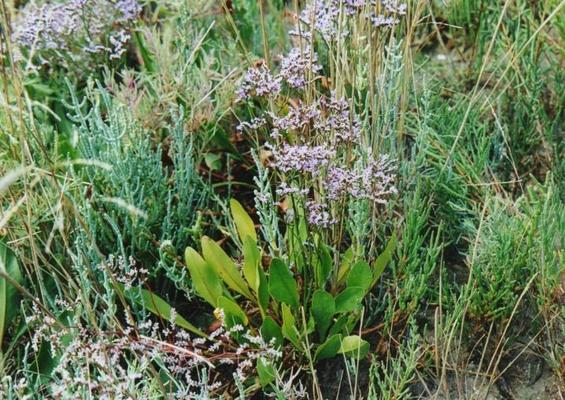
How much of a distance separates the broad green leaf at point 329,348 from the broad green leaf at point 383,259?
24 cm

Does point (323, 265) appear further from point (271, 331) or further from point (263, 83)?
point (263, 83)

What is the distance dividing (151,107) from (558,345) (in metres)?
1.63

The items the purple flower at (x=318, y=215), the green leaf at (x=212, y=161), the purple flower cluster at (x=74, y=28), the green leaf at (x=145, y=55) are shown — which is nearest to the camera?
the purple flower at (x=318, y=215)

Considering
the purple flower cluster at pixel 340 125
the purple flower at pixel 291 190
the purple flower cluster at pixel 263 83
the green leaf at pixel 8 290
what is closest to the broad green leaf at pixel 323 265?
the purple flower at pixel 291 190

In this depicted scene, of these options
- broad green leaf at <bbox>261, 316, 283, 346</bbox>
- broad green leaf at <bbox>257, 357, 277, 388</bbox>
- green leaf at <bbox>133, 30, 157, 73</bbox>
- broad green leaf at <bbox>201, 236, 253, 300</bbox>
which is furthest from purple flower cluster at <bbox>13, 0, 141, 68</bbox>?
broad green leaf at <bbox>257, 357, 277, 388</bbox>

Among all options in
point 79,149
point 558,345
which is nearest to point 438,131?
point 558,345

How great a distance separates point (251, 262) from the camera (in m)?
2.41

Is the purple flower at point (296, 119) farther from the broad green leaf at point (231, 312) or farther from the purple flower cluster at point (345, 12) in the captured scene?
the broad green leaf at point (231, 312)

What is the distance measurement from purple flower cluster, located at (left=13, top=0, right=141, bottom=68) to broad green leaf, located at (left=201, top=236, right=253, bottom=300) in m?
0.89

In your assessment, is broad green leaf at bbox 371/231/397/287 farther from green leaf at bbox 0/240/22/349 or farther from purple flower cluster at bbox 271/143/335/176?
green leaf at bbox 0/240/22/349

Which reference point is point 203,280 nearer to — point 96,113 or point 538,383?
point 96,113

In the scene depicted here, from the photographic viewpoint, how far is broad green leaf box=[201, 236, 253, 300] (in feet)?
8.07

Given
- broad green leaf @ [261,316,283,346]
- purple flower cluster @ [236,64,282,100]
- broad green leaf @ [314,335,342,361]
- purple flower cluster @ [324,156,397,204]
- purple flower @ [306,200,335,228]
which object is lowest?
broad green leaf @ [314,335,342,361]

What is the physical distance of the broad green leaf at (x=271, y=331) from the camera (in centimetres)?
234
